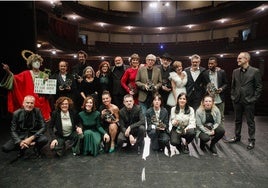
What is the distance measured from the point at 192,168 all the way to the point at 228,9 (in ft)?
51.0

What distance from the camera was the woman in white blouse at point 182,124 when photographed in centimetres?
356

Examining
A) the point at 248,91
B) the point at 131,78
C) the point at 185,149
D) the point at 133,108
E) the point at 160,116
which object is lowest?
the point at 185,149

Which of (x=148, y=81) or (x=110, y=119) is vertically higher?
(x=148, y=81)

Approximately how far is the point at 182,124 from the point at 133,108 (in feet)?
2.72

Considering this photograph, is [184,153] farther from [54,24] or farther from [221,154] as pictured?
[54,24]

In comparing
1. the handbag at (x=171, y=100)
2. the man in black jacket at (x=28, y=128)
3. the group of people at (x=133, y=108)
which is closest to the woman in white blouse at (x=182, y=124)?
the group of people at (x=133, y=108)

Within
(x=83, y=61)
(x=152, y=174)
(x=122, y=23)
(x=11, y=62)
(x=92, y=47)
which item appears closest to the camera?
(x=152, y=174)

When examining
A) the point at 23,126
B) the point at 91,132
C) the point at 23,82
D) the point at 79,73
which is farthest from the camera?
the point at 79,73

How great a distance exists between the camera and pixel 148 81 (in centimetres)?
398

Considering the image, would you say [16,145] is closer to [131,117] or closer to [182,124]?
[131,117]

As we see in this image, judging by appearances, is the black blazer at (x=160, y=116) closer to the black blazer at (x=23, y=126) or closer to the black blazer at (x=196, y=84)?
the black blazer at (x=196, y=84)

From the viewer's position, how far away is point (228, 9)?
15758 millimetres

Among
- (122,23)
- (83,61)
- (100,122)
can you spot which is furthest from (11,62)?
(122,23)

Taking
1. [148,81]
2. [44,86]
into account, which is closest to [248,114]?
[148,81]
